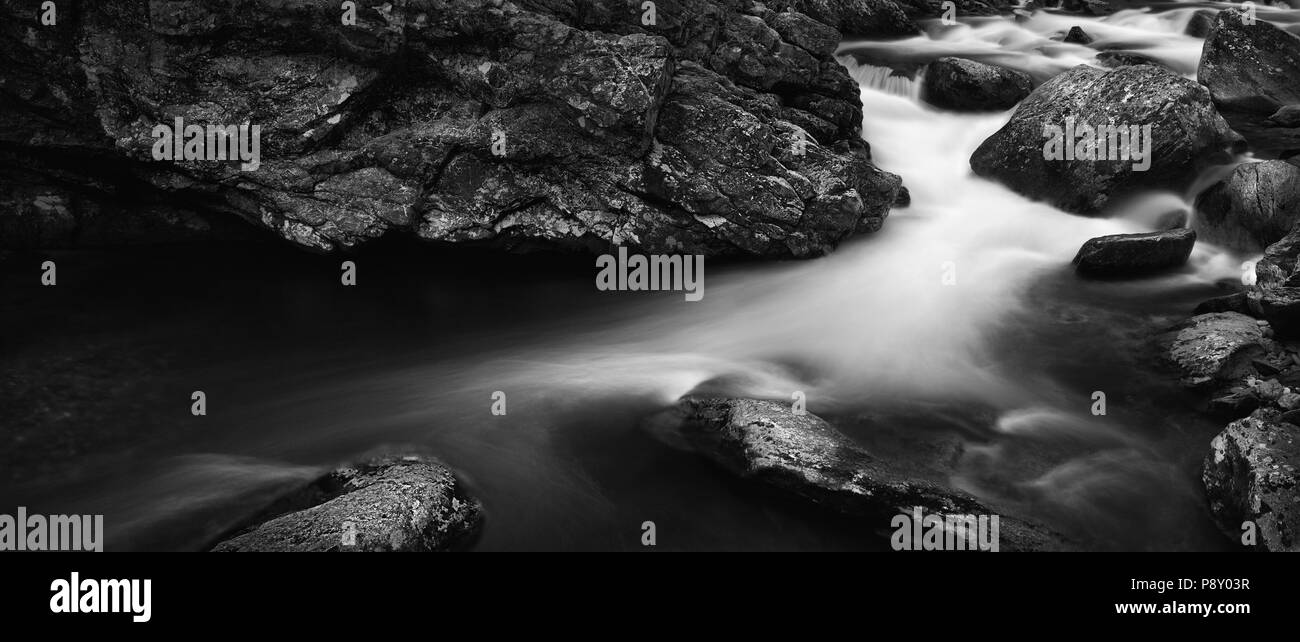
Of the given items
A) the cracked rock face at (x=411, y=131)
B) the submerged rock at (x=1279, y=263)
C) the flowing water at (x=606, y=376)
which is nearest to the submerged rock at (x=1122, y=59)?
the flowing water at (x=606, y=376)

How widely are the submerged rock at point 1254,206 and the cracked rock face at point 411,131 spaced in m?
5.56

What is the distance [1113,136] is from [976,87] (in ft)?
11.1

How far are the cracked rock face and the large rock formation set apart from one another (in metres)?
4.08

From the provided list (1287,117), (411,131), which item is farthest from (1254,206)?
(411,131)

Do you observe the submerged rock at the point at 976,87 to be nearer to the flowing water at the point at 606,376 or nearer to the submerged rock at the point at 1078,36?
the flowing water at the point at 606,376

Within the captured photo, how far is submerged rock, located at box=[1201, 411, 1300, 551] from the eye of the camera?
7363mm

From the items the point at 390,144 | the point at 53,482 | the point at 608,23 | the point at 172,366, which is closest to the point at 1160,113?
the point at 608,23

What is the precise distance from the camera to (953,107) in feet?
53.8

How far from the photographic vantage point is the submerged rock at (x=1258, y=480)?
24.2 ft

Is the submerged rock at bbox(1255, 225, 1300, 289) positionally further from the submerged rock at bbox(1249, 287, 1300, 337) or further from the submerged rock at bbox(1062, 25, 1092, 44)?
the submerged rock at bbox(1062, 25, 1092, 44)

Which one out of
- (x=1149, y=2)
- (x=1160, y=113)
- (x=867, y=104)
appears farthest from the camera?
(x=1149, y=2)

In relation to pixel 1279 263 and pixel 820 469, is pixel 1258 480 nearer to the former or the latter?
pixel 820 469
